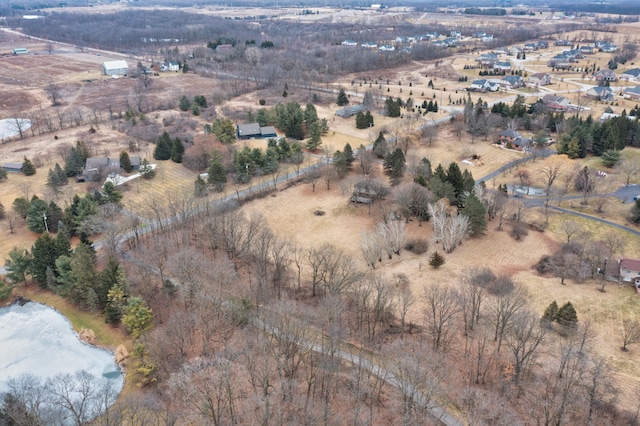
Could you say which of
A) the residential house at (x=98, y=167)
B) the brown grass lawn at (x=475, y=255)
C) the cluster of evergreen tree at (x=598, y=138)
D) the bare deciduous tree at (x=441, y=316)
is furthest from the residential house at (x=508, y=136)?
the residential house at (x=98, y=167)

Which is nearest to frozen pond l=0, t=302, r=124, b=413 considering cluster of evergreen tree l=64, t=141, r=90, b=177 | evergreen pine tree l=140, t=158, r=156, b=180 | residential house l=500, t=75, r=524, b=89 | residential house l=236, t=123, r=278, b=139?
evergreen pine tree l=140, t=158, r=156, b=180

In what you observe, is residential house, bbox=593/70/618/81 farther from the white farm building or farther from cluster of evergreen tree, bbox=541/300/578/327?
the white farm building

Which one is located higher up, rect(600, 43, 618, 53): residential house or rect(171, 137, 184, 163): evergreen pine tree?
rect(600, 43, 618, 53): residential house

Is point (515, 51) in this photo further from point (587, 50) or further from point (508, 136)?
point (508, 136)

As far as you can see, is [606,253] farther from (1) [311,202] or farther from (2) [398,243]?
(1) [311,202]

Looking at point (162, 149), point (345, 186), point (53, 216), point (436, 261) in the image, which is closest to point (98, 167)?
point (162, 149)

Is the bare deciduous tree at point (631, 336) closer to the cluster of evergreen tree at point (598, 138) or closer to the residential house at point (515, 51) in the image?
the cluster of evergreen tree at point (598, 138)
